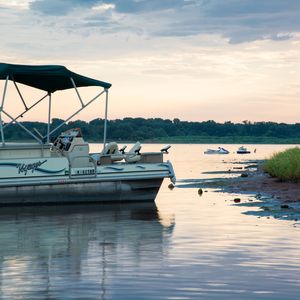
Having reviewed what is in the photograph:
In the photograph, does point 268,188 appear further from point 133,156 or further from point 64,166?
point 64,166

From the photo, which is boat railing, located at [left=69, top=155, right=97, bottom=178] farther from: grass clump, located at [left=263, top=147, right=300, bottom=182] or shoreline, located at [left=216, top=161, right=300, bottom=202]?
grass clump, located at [left=263, top=147, right=300, bottom=182]

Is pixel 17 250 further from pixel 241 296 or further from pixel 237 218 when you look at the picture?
pixel 237 218

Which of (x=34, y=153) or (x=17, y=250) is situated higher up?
(x=34, y=153)

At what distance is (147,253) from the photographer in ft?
56.1

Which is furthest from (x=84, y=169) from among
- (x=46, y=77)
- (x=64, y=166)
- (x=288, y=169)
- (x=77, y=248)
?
(x=288, y=169)

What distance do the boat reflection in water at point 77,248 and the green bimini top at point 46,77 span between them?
4.56m

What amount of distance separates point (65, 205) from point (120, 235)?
814 centimetres

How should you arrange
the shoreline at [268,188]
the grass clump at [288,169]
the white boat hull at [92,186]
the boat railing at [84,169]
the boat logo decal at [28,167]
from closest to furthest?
the boat logo decal at [28,167], the white boat hull at [92,186], the boat railing at [84,169], the shoreline at [268,188], the grass clump at [288,169]

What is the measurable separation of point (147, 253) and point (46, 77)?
13105mm

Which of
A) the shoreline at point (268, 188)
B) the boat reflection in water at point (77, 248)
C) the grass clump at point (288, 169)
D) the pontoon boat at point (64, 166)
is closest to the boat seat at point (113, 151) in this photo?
the pontoon boat at point (64, 166)

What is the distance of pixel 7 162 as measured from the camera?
26.9m

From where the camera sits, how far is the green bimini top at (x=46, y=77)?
27594mm

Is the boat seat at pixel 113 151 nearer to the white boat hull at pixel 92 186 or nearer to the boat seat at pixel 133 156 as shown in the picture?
the boat seat at pixel 133 156

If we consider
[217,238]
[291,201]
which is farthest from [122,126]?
[217,238]
